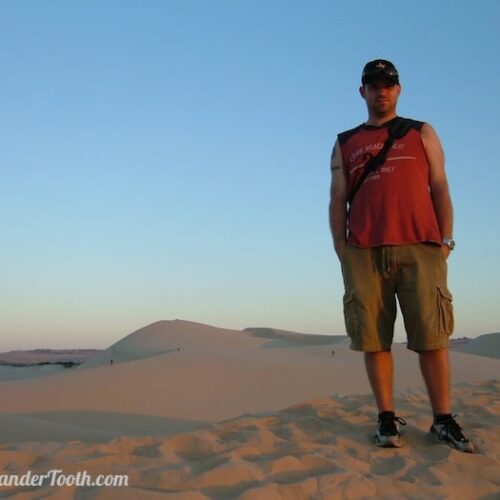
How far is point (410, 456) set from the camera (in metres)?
3.09

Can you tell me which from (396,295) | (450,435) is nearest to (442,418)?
(450,435)

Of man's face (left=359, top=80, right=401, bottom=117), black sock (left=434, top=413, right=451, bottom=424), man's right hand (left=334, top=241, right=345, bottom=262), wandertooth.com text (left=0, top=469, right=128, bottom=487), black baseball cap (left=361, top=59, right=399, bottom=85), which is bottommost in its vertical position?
wandertooth.com text (left=0, top=469, right=128, bottom=487)

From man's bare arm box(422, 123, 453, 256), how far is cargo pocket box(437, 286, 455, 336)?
0.25 m

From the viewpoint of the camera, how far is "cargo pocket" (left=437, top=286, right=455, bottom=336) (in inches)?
133

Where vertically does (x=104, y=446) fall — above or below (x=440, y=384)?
below

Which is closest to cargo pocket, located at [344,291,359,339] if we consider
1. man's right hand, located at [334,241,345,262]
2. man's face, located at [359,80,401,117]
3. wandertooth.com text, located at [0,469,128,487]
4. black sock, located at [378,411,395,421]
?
man's right hand, located at [334,241,345,262]

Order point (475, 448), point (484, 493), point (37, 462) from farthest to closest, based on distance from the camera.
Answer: point (475, 448), point (37, 462), point (484, 493)

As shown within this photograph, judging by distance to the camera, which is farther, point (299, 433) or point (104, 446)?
point (299, 433)

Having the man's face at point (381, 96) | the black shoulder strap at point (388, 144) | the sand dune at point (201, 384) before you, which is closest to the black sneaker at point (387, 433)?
the black shoulder strap at point (388, 144)

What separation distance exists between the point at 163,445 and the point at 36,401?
16.8 feet

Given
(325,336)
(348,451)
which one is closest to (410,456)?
(348,451)

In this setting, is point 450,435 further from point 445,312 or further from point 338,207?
point 338,207

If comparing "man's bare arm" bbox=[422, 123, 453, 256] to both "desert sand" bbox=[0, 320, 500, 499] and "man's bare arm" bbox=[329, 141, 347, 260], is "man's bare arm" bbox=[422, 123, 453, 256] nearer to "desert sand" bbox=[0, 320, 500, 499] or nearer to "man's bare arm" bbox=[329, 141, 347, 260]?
"man's bare arm" bbox=[329, 141, 347, 260]

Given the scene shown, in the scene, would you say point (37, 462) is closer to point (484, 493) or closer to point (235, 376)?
point (484, 493)
